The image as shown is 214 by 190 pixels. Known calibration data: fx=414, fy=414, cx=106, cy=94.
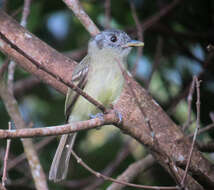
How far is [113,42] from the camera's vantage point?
408 cm

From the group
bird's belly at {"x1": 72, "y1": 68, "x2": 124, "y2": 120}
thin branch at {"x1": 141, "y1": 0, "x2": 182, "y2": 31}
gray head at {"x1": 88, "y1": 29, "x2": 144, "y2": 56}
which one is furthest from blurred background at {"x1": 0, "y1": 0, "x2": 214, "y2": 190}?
bird's belly at {"x1": 72, "y1": 68, "x2": 124, "y2": 120}

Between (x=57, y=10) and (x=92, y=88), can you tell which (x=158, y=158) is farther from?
(x=57, y=10)

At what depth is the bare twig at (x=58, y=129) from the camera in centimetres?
219

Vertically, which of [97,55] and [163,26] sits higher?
[163,26]

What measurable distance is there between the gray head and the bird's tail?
915mm

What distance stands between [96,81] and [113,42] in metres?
0.77

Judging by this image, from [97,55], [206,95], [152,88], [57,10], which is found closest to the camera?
[97,55]

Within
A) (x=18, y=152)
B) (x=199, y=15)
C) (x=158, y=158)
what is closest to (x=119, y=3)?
(x=199, y=15)

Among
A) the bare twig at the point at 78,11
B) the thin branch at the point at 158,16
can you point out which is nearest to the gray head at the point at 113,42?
the bare twig at the point at 78,11

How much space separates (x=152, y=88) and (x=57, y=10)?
175cm

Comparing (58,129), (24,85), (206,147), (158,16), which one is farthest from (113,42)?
(58,129)

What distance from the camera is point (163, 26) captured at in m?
5.26

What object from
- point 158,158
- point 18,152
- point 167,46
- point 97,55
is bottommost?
point 158,158

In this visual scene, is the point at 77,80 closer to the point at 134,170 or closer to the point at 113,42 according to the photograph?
the point at 113,42
